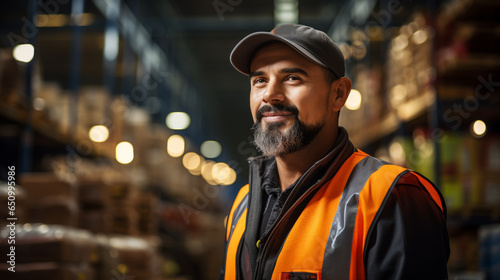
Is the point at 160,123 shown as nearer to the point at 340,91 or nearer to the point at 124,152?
the point at 124,152

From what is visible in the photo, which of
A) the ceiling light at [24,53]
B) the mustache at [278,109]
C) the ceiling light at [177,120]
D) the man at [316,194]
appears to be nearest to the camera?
the man at [316,194]

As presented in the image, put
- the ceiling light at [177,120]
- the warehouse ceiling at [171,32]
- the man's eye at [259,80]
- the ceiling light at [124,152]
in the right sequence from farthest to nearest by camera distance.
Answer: the ceiling light at [177,120] < the warehouse ceiling at [171,32] < the ceiling light at [124,152] < the man's eye at [259,80]

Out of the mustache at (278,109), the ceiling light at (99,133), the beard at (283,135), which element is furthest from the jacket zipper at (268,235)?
the ceiling light at (99,133)

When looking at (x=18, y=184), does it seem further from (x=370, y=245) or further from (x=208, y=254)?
(x=208, y=254)

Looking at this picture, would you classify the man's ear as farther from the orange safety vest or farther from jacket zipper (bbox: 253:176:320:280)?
jacket zipper (bbox: 253:176:320:280)

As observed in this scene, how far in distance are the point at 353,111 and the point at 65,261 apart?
6.47m

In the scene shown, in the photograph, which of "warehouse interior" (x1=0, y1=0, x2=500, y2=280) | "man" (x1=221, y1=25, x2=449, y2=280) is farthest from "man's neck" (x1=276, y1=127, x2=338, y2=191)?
"warehouse interior" (x1=0, y1=0, x2=500, y2=280)

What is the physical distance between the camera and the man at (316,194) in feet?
5.42

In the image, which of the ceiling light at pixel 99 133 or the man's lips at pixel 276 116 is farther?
the ceiling light at pixel 99 133

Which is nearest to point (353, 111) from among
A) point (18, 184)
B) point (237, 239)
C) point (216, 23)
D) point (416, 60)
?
point (416, 60)

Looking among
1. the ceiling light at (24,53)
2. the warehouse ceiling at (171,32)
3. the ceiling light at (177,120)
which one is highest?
the warehouse ceiling at (171,32)

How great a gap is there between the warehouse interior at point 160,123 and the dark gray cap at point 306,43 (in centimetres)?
60

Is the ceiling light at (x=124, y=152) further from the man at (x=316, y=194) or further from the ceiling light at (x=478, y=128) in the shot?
the man at (x=316, y=194)

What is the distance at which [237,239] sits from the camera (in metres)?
2.08
